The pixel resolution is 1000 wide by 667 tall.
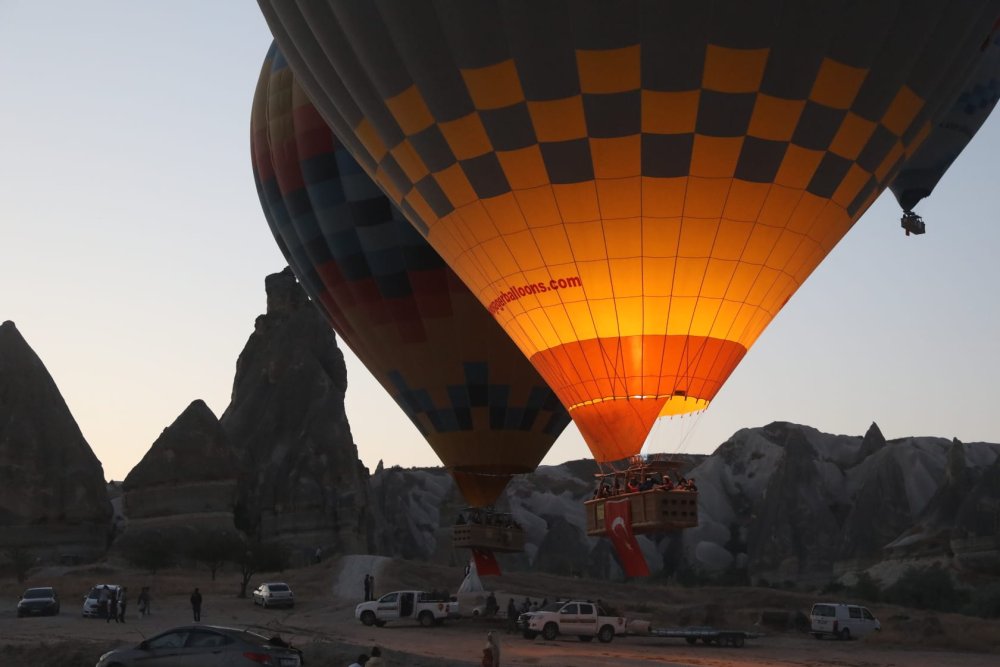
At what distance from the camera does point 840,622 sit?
1208 inches

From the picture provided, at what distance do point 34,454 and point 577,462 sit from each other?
66.0 metres

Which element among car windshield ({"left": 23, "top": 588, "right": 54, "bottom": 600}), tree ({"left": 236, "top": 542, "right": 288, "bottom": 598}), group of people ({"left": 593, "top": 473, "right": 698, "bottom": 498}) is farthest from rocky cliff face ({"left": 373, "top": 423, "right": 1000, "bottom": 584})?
group of people ({"left": 593, "top": 473, "right": 698, "bottom": 498})

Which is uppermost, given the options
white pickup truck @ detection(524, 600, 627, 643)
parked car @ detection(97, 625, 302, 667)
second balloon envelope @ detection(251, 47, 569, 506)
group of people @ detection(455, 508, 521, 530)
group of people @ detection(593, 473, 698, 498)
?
second balloon envelope @ detection(251, 47, 569, 506)

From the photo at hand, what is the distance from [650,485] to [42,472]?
167ft

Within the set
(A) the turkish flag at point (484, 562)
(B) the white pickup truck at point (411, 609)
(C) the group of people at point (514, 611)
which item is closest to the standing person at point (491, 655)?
(C) the group of people at point (514, 611)

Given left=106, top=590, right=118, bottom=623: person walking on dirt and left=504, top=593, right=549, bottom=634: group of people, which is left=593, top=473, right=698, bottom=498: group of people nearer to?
left=504, top=593, right=549, bottom=634: group of people

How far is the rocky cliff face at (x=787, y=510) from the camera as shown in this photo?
72.8 m

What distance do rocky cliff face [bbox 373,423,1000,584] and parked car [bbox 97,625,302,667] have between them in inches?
2227

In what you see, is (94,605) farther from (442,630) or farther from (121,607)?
(442,630)

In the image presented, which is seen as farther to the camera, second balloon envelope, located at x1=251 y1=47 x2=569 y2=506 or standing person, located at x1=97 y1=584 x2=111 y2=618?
standing person, located at x1=97 y1=584 x2=111 y2=618

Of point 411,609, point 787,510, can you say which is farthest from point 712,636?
point 787,510

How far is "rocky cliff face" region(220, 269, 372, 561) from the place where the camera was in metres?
72.1

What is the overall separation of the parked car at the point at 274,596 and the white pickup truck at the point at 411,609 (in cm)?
588

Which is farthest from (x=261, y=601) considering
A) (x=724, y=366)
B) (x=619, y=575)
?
(x=619, y=575)
